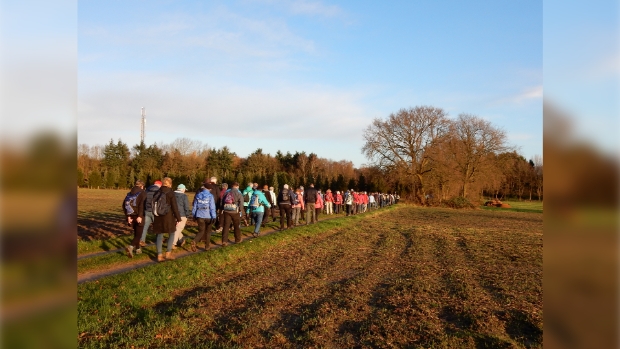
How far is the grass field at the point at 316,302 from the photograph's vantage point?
18.4 feet

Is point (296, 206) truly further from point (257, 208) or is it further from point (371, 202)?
point (371, 202)

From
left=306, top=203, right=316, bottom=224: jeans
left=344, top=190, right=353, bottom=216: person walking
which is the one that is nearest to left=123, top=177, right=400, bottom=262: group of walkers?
left=306, top=203, right=316, bottom=224: jeans

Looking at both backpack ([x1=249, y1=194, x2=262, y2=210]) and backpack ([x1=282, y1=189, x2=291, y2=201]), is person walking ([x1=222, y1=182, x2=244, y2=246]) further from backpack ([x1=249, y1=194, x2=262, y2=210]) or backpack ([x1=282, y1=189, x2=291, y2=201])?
backpack ([x1=282, y1=189, x2=291, y2=201])

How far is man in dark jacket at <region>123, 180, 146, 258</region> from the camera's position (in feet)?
38.4

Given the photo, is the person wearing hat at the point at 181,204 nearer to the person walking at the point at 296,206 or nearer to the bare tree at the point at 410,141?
the person walking at the point at 296,206

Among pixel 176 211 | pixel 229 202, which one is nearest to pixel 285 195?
pixel 229 202

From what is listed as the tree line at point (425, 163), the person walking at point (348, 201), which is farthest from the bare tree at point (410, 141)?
the person walking at point (348, 201)

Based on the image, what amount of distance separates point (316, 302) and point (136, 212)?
746 cm

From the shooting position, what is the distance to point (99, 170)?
6456 centimetres

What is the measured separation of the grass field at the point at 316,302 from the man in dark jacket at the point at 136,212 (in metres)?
1.84

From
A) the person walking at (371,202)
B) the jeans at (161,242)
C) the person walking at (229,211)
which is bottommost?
the person walking at (371,202)
